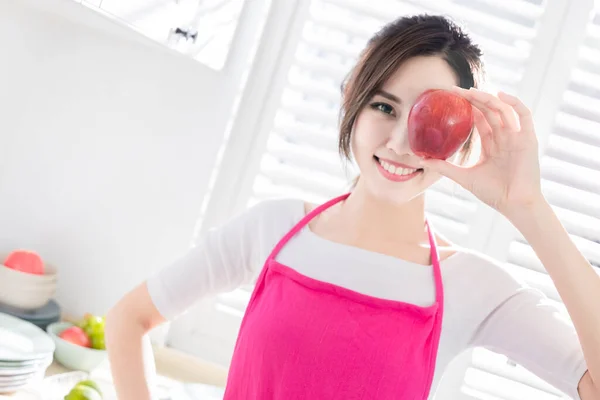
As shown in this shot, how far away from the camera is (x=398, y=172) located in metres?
1.23

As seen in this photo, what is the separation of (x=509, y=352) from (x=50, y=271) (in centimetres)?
122

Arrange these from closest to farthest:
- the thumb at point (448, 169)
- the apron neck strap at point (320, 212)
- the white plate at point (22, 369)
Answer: the thumb at point (448, 169), the apron neck strap at point (320, 212), the white plate at point (22, 369)

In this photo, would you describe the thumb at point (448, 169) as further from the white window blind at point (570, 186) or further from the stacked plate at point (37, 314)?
the stacked plate at point (37, 314)

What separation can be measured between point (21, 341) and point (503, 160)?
1.10 m

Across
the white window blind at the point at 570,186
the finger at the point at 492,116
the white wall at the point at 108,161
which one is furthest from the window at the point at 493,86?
the finger at the point at 492,116

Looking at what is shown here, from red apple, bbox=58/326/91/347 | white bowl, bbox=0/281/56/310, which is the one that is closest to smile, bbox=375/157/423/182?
red apple, bbox=58/326/91/347

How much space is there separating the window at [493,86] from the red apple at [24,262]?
437 mm

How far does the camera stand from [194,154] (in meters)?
2.00

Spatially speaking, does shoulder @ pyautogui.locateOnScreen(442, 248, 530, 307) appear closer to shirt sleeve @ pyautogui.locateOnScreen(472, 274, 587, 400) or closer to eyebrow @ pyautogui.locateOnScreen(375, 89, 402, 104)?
shirt sleeve @ pyautogui.locateOnScreen(472, 274, 587, 400)

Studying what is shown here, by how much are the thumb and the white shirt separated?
0.19 m

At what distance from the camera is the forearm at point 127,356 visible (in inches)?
53.6

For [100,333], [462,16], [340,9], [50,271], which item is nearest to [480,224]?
[462,16]

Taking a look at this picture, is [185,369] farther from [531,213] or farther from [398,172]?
[531,213]

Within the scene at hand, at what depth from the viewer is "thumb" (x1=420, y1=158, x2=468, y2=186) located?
1148mm
